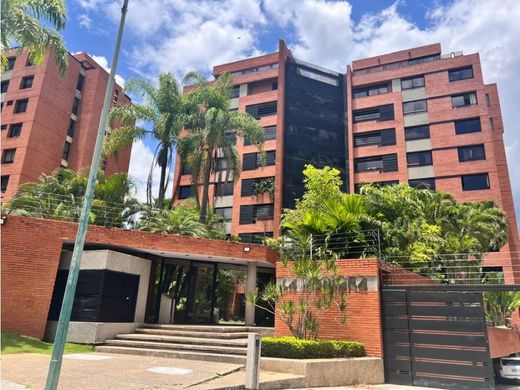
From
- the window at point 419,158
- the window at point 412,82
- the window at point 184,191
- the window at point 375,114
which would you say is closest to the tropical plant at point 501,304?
the window at point 419,158

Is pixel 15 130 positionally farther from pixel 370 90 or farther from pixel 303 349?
pixel 303 349

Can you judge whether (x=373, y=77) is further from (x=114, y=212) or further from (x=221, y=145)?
(x=114, y=212)

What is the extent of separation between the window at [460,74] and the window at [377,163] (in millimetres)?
10205

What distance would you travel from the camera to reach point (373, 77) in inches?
1836

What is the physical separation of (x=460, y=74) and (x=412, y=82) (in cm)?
472

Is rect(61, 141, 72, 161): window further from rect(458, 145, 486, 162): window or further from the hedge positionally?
rect(458, 145, 486, 162): window

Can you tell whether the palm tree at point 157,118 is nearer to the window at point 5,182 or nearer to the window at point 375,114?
the window at point 5,182

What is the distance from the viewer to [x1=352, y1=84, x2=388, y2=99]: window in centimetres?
4644

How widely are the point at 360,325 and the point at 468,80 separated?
37890mm

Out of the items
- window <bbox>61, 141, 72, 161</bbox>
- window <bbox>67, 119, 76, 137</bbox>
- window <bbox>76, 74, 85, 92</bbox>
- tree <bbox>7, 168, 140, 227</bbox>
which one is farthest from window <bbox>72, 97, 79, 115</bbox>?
tree <bbox>7, 168, 140, 227</bbox>

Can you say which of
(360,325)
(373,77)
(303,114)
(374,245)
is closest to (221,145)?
(374,245)

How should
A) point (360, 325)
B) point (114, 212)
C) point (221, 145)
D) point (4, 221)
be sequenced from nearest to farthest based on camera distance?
point (360, 325) < point (4, 221) < point (114, 212) < point (221, 145)

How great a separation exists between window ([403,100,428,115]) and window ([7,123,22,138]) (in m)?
39.4

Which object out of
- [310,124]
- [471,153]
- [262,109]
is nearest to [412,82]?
[471,153]
